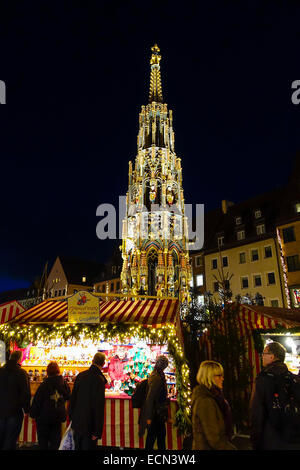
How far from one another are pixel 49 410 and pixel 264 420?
3.47 metres

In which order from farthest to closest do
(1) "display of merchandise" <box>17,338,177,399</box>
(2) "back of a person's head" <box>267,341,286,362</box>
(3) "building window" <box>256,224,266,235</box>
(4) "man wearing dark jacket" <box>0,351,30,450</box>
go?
(3) "building window" <box>256,224,266,235</box>, (1) "display of merchandise" <box>17,338,177,399</box>, (4) "man wearing dark jacket" <box>0,351,30,450</box>, (2) "back of a person's head" <box>267,341,286,362</box>

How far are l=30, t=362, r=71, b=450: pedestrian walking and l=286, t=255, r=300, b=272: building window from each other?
26.3m

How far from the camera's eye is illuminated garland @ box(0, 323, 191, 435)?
707 centimetres

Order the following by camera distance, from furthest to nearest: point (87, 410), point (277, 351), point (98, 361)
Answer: point (98, 361) → point (87, 410) → point (277, 351)

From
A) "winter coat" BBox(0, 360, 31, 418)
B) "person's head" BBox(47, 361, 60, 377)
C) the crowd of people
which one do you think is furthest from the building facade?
"winter coat" BBox(0, 360, 31, 418)

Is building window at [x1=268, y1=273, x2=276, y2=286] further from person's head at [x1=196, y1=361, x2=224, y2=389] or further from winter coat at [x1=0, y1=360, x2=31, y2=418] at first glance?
person's head at [x1=196, y1=361, x2=224, y2=389]

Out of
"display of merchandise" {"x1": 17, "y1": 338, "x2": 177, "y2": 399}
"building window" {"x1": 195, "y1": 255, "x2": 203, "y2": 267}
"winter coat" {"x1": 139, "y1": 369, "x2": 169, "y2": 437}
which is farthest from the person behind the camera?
"building window" {"x1": 195, "y1": 255, "x2": 203, "y2": 267}

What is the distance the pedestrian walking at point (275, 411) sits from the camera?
3604 mm

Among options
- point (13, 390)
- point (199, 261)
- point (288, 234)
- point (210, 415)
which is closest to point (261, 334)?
point (210, 415)

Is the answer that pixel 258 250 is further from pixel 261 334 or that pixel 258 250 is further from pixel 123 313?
pixel 123 313

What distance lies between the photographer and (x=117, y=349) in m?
9.50

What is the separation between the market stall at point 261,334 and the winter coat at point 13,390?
529 centimetres

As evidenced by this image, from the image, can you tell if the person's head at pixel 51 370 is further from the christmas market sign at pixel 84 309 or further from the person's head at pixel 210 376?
the person's head at pixel 210 376

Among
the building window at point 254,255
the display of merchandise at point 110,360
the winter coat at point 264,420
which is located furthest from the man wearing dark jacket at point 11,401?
the building window at point 254,255
